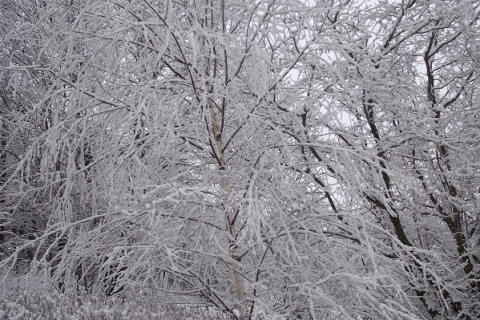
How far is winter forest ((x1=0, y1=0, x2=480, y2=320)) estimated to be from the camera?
2.93m

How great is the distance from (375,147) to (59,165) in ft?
19.0

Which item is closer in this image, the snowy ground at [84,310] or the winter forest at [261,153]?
the winter forest at [261,153]

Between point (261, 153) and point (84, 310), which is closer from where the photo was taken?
point (261, 153)

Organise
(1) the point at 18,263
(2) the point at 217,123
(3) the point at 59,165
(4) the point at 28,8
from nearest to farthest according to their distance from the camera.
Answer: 1. (2) the point at 217,123
2. (3) the point at 59,165
3. (4) the point at 28,8
4. (1) the point at 18,263

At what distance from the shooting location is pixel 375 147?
5.13 metres

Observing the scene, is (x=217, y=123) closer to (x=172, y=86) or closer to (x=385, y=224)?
(x=172, y=86)

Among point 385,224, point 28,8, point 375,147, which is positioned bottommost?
point 385,224

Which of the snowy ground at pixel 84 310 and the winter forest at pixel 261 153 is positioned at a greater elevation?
the winter forest at pixel 261 153

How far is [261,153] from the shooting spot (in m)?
3.13

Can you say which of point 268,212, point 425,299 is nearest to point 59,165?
point 268,212

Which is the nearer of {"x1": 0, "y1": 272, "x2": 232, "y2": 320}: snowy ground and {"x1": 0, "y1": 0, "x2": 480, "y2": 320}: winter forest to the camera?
{"x1": 0, "y1": 0, "x2": 480, "y2": 320}: winter forest

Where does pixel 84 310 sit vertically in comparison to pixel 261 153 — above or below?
below

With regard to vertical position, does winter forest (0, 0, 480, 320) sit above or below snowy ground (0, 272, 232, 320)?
above

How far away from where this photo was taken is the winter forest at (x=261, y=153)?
2.93 metres
